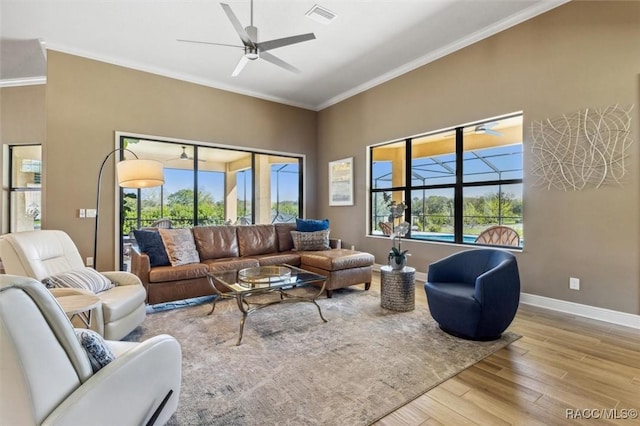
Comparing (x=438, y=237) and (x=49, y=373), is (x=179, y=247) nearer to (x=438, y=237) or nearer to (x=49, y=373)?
(x=49, y=373)

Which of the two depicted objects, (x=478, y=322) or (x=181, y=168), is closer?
(x=478, y=322)

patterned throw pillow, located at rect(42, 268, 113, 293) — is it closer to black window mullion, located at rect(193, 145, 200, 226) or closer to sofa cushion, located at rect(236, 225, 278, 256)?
sofa cushion, located at rect(236, 225, 278, 256)

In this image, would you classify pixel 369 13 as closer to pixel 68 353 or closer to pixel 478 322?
pixel 478 322

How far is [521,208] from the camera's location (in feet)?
12.1

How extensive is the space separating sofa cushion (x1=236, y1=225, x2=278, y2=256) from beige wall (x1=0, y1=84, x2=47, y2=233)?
4.37 meters

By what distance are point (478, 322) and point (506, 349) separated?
0.29 metres

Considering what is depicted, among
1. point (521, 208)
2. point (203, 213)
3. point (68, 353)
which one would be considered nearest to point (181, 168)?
point (203, 213)

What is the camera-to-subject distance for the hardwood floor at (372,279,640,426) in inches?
65.1

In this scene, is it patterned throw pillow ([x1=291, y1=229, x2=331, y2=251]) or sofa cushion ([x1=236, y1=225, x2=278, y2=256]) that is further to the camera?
patterned throw pillow ([x1=291, y1=229, x2=331, y2=251])

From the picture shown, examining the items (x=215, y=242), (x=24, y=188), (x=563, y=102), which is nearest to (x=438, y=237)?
(x=563, y=102)

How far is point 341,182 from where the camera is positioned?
6.22 meters

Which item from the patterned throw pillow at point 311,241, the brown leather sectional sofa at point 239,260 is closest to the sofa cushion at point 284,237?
the brown leather sectional sofa at point 239,260

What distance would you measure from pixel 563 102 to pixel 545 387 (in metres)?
2.95

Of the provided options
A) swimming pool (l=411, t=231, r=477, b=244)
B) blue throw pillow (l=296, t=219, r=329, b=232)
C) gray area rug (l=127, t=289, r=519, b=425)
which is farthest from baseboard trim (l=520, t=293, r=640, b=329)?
blue throw pillow (l=296, t=219, r=329, b=232)
